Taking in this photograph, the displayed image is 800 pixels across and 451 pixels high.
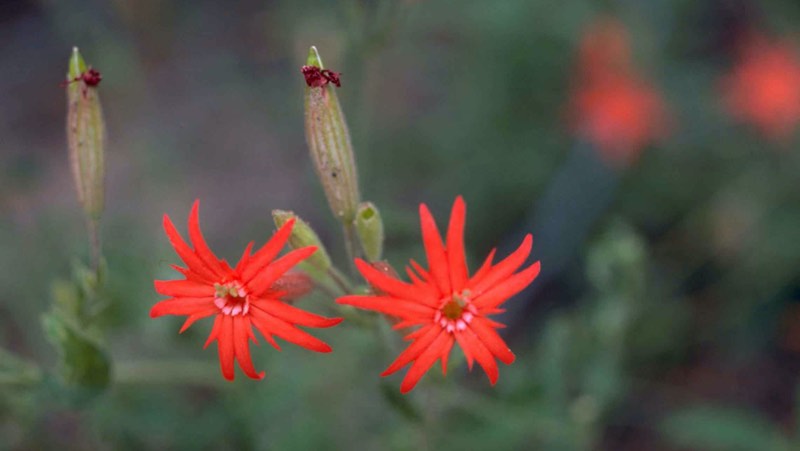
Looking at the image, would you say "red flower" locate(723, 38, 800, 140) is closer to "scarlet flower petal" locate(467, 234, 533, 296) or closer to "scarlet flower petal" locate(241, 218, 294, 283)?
"scarlet flower petal" locate(467, 234, 533, 296)

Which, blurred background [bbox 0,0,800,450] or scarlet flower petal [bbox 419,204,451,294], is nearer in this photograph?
scarlet flower petal [bbox 419,204,451,294]

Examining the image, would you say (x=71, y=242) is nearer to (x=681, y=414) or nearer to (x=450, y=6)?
(x=450, y=6)

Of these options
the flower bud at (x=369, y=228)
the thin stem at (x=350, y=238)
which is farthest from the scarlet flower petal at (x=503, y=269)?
the thin stem at (x=350, y=238)

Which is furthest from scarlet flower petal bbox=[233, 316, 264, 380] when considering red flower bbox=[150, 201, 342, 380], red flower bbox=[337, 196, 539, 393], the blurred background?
the blurred background

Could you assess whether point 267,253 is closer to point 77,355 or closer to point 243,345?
point 243,345

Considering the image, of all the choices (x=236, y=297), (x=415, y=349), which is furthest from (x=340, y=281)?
(x=415, y=349)

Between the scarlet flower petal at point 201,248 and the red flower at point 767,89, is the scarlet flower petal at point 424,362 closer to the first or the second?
the scarlet flower petal at point 201,248
